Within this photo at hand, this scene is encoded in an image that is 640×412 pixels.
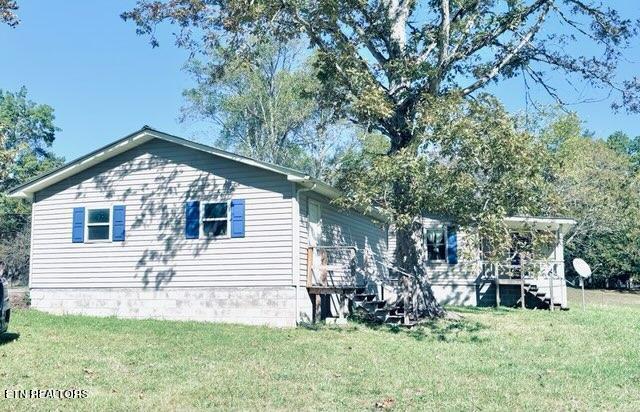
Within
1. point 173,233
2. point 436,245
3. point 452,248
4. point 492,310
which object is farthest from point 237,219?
point 452,248

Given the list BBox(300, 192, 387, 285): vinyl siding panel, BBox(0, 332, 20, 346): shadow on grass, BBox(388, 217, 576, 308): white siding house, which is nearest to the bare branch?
BBox(300, 192, 387, 285): vinyl siding panel

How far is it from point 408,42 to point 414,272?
5.86 metres

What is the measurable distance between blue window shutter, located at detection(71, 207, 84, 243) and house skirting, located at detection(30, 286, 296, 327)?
52.0 inches

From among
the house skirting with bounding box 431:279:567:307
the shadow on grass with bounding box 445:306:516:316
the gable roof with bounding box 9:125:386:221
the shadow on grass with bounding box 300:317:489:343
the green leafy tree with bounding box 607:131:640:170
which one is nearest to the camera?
the shadow on grass with bounding box 300:317:489:343

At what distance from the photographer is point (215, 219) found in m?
14.6

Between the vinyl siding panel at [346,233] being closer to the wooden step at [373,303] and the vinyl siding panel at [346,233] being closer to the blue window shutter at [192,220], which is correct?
the wooden step at [373,303]

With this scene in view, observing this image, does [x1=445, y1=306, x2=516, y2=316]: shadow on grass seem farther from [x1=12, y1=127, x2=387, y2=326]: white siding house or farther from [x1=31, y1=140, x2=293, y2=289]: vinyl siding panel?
[x1=31, y1=140, x2=293, y2=289]: vinyl siding panel

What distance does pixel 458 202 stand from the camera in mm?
12844

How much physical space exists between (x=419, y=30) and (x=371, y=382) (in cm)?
1062

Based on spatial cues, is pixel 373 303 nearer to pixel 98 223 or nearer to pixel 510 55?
pixel 510 55

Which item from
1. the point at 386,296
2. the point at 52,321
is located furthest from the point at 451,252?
the point at 52,321

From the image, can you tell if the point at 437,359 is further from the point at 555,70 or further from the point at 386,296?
the point at 386,296

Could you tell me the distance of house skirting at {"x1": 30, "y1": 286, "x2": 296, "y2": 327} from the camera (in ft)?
45.4

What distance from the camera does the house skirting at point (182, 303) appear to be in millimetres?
13836
